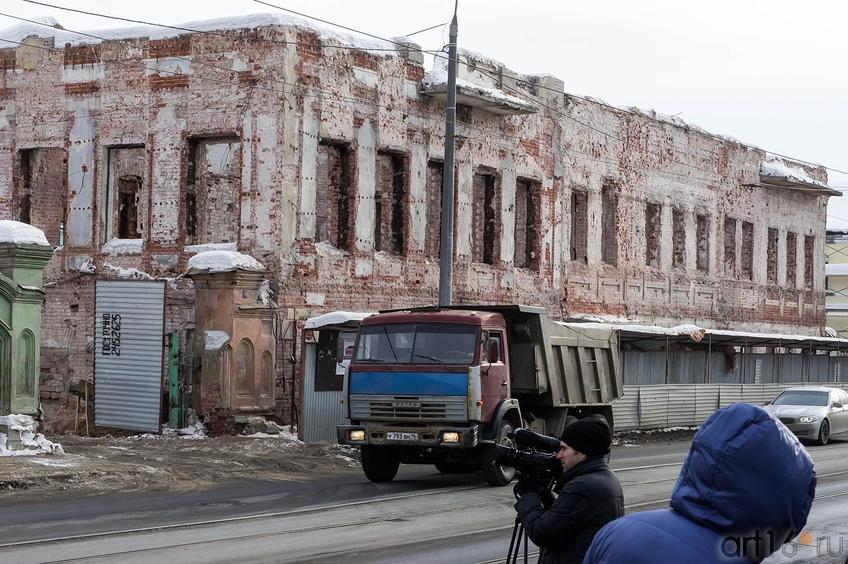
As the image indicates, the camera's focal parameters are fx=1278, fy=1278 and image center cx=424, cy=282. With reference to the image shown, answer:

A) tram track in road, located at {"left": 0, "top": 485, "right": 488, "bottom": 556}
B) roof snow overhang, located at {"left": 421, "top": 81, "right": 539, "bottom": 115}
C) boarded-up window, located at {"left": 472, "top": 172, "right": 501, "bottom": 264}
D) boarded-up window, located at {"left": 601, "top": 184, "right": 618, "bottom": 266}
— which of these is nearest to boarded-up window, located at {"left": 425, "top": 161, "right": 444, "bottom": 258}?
boarded-up window, located at {"left": 472, "top": 172, "right": 501, "bottom": 264}

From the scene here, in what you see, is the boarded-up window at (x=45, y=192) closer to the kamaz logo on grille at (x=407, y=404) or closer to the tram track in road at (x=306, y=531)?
the kamaz logo on grille at (x=407, y=404)

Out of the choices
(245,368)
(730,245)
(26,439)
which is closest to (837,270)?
(730,245)

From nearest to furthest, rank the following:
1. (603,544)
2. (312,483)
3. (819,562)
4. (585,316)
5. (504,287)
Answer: (603,544) < (819,562) < (312,483) < (504,287) < (585,316)

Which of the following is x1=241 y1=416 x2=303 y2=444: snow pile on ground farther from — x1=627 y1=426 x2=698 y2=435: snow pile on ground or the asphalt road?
x1=627 y1=426 x2=698 y2=435: snow pile on ground

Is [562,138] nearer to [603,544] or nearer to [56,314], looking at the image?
[56,314]

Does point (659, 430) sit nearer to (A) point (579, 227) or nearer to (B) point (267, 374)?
(A) point (579, 227)

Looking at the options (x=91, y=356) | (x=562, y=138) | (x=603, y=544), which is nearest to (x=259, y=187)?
(x=91, y=356)

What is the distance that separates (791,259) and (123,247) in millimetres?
28986

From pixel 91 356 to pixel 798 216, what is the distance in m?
30.1

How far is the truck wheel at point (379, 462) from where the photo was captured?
18.5 m

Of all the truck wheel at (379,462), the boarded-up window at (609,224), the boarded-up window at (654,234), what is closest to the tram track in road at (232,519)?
the truck wheel at (379,462)

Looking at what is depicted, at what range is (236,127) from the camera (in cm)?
2650

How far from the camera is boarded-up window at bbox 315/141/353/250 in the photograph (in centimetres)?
2761

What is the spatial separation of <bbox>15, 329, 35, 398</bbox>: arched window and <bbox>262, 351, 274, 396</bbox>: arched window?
613 cm
